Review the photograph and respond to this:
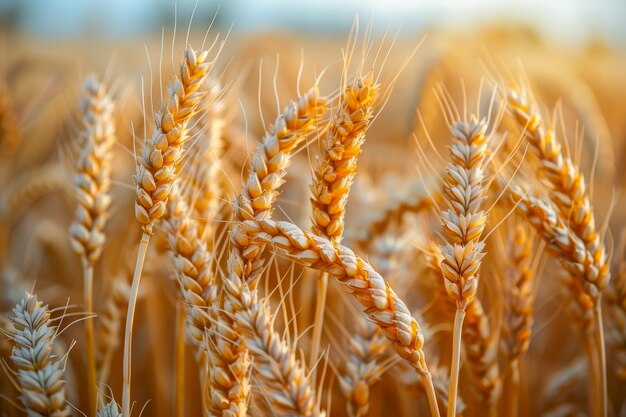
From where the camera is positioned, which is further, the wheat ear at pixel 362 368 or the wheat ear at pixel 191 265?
the wheat ear at pixel 362 368

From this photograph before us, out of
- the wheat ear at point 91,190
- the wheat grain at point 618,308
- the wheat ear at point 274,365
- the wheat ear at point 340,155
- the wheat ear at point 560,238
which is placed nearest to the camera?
the wheat ear at point 274,365

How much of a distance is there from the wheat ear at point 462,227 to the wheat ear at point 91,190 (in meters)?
0.71

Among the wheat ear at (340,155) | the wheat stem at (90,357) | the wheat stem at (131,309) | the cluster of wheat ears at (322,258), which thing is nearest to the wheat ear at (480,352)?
the cluster of wheat ears at (322,258)

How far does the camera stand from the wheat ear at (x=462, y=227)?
959mm

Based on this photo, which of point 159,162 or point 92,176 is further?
point 92,176

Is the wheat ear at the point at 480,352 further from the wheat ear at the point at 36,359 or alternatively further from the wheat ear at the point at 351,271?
the wheat ear at the point at 36,359

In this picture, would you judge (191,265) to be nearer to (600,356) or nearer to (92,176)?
(92,176)

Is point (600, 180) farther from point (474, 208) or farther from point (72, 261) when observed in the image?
point (72, 261)

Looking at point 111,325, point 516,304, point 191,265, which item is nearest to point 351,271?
point 191,265

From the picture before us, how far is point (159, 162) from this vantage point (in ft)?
3.21

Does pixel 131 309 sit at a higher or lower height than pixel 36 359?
higher

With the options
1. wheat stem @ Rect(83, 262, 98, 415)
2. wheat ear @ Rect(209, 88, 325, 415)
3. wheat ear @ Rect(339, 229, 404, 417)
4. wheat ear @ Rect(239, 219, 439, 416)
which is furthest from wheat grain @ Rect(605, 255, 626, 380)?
wheat stem @ Rect(83, 262, 98, 415)

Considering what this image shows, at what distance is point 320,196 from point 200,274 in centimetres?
25

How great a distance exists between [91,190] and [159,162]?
1.36 feet
